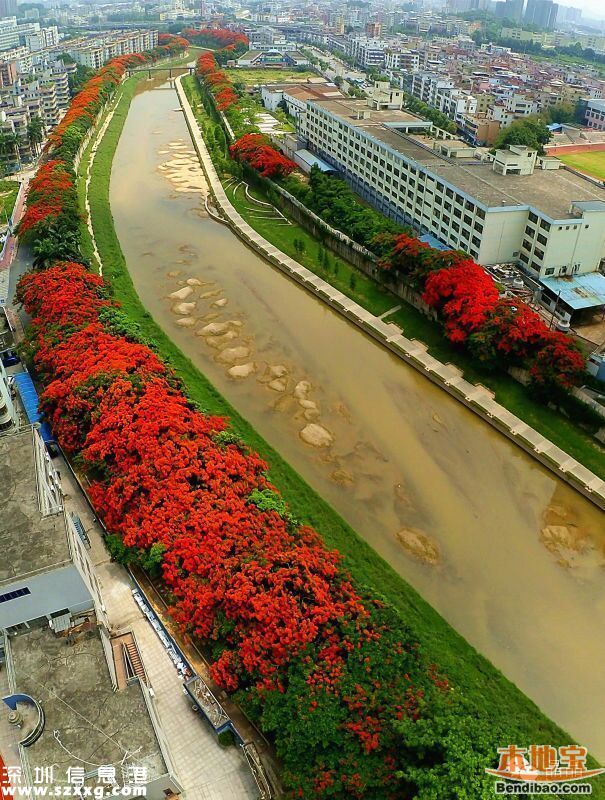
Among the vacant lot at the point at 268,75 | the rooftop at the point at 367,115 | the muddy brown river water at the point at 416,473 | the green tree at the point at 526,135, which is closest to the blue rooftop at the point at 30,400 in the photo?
the muddy brown river water at the point at 416,473

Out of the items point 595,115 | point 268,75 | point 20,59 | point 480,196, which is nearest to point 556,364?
point 480,196

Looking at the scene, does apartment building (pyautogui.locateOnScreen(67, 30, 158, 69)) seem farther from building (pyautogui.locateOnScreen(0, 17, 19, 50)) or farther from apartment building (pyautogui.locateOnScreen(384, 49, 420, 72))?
apartment building (pyautogui.locateOnScreen(384, 49, 420, 72))

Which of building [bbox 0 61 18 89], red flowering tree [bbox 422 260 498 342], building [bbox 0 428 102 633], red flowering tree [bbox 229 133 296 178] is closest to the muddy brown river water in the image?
red flowering tree [bbox 422 260 498 342]

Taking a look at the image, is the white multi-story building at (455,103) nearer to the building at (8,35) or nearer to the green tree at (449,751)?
the green tree at (449,751)

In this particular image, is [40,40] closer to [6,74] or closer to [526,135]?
[6,74]

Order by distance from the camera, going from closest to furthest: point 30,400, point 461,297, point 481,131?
point 30,400 < point 461,297 < point 481,131

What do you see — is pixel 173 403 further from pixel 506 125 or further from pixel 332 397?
pixel 506 125
